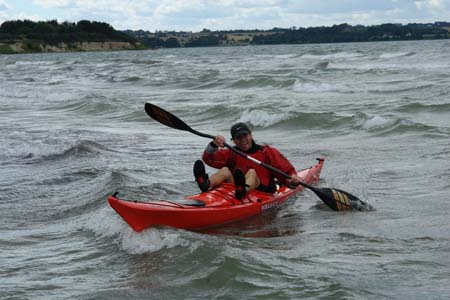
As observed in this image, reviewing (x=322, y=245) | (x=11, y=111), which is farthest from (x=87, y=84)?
(x=322, y=245)

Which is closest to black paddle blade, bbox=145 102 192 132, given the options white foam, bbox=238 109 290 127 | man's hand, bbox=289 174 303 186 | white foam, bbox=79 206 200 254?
man's hand, bbox=289 174 303 186

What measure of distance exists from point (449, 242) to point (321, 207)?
221cm

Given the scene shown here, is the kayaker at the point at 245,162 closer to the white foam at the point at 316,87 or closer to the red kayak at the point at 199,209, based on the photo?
the red kayak at the point at 199,209

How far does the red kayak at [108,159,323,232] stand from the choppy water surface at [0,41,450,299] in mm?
118

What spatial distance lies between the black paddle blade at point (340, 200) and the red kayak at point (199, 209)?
0.53 m

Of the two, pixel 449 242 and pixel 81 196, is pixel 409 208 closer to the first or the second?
pixel 449 242

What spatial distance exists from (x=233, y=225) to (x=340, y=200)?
140cm

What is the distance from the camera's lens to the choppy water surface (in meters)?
5.49

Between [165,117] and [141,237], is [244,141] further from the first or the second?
[141,237]

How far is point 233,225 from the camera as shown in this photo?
746cm

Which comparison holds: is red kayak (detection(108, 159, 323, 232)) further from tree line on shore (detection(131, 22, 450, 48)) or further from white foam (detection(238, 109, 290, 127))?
tree line on shore (detection(131, 22, 450, 48))

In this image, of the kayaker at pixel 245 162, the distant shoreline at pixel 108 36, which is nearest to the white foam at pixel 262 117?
the kayaker at pixel 245 162

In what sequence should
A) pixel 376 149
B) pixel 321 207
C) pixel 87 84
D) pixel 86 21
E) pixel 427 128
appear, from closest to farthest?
pixel 321 207 → pixel 376 149 → pixel 427 128 → pixel 87 84 → pixel 86 21

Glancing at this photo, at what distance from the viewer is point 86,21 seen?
402 feet
